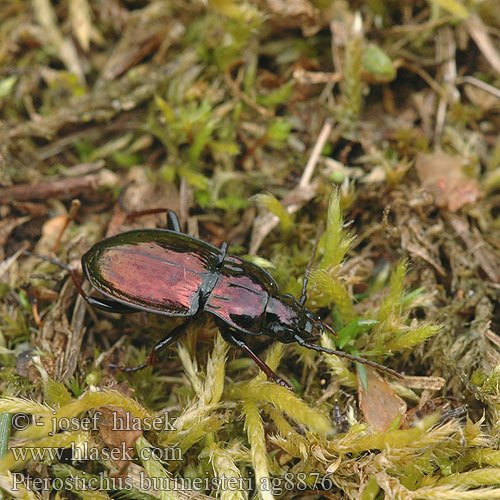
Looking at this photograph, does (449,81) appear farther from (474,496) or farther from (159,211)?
(474,496)

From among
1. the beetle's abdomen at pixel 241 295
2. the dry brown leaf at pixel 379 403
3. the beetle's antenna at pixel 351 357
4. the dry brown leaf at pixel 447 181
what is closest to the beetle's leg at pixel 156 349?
the beetle's abdomen at pixel 241 295

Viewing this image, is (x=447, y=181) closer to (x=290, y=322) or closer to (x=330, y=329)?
(x=330, y=329)

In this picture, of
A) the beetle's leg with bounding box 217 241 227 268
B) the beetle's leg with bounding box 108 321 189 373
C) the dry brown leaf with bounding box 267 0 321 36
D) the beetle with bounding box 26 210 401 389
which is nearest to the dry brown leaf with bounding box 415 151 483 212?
the beetle with bounding box 26 210 401 389

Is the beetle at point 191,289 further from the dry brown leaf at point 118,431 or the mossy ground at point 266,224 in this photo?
the dry brown leaf at point 118,431

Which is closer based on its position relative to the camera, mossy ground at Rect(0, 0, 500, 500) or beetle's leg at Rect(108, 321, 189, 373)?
mossy ground at Rect(0, 0, 500, 500)

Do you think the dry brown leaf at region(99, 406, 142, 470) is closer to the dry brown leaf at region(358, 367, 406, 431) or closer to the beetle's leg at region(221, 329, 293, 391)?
the beetle's leg at region(221, 329, 293, 391)

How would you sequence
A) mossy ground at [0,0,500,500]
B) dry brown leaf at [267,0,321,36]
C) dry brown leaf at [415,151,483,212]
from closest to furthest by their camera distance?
mossy ground at [0,0,500,500], dry brown leaf at [415,151,483,212], dry brown leaf at [267,0,321,36]

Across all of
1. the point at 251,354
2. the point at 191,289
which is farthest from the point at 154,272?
the point at 251,354
